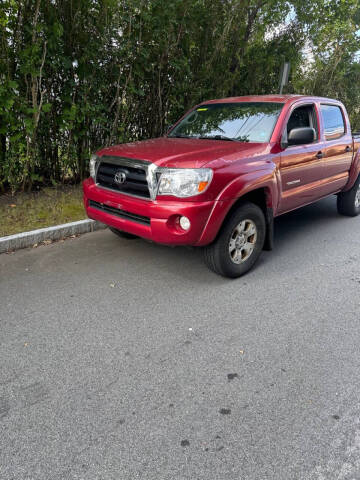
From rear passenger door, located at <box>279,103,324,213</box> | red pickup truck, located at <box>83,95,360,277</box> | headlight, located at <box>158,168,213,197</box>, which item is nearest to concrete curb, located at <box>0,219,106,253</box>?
red pickup truck, located at <box>83,95,360,277</box>

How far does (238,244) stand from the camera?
3785 mm

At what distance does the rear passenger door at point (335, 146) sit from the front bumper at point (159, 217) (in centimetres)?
252

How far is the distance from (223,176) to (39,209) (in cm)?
319

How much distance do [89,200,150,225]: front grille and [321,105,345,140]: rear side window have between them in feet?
9.71

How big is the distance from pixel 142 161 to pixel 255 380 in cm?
216

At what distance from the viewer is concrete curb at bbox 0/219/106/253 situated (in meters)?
4.35

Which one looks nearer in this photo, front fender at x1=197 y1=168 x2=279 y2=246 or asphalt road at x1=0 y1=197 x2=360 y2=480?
asphalt road at x1=0 y1=197 x2=360 y2=480

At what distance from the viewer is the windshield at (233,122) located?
415cm

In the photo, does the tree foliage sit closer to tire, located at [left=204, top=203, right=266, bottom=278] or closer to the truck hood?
the truck hood

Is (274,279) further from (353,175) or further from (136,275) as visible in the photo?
(353,175)

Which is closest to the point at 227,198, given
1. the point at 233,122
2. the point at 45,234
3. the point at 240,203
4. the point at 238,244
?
the point at 240,203

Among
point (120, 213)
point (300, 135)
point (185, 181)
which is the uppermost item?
point (300, 135)

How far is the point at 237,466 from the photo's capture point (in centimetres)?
183

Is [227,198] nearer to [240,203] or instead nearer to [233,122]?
[240,203]
